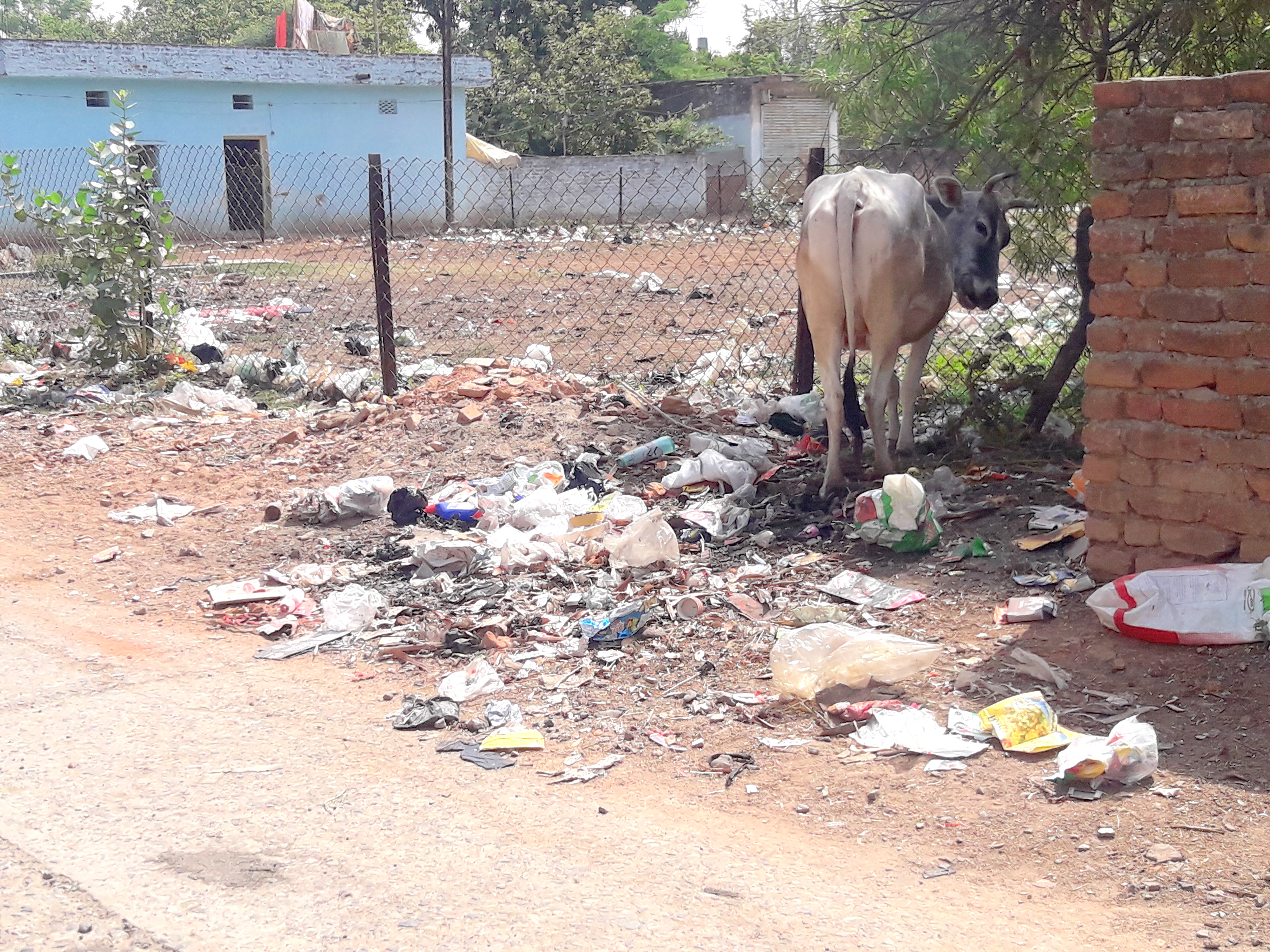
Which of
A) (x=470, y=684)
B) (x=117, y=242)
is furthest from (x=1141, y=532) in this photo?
(x=117, y=242)

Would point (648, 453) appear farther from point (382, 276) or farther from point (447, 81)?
point (447, 81)

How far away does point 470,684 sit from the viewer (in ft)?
13.3

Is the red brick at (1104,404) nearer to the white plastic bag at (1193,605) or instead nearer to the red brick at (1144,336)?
the red brick at (1144,336)

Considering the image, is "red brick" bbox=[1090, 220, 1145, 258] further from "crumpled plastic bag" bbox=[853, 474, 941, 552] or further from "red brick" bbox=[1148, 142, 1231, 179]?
"crumpled plastic bag" bbox=[853, 474, 941, 552]

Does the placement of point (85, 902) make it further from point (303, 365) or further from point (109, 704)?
point (303, 365)

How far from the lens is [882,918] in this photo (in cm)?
263

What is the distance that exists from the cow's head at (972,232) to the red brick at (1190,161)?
7.12 ft

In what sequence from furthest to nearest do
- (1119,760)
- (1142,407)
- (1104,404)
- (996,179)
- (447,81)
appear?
1. (447,81)
2. (996,179)
3. (1104,404)
4. (1142,407)
5. (1119,760)

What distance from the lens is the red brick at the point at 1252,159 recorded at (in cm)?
370

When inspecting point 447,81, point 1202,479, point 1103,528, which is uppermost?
point 447,81

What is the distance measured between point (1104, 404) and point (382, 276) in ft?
16.7

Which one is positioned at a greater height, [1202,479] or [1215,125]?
[1215,125]

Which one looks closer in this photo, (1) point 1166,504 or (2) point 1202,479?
(2) point 1202,479

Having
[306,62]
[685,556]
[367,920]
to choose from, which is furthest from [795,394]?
[306,62]
